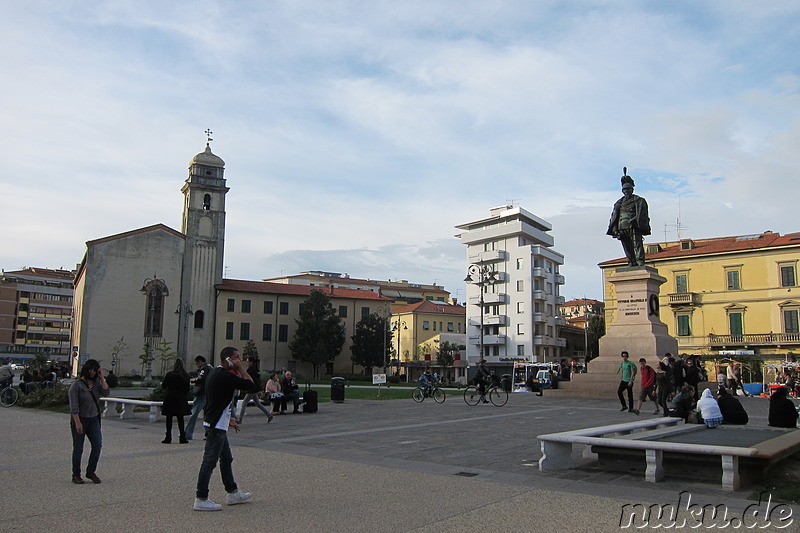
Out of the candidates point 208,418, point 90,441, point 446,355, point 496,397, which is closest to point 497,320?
point 446,355

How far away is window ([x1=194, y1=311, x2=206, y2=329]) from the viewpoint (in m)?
64.2

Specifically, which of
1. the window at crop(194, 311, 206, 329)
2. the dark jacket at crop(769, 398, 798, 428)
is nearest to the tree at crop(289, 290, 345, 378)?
the window at crop(194, 311, 206, 329)

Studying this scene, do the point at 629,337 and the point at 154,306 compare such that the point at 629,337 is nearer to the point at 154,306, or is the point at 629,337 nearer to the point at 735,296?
the point at 735,296

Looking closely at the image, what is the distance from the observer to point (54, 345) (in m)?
114

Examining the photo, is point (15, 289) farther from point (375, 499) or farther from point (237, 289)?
point (375, 499)

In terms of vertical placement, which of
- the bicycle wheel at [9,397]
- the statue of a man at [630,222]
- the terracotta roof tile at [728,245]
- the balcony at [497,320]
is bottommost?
the bicycle wheel at [9,397]

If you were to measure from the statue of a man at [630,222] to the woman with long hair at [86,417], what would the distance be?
21112 millimetres

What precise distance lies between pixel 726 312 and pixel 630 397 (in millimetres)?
47154

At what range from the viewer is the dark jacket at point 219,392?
6.73 metres

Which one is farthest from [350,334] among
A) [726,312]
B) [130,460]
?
[130,460]

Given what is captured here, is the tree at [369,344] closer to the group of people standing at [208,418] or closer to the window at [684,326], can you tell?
the window at [684,326]

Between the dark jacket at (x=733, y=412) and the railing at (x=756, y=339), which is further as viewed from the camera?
the railing at (x=756, y=339)

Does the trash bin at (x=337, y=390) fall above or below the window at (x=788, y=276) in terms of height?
below

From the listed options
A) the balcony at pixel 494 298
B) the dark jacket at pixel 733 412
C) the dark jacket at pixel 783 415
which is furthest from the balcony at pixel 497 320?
the dark jacket at pixel 783 415
